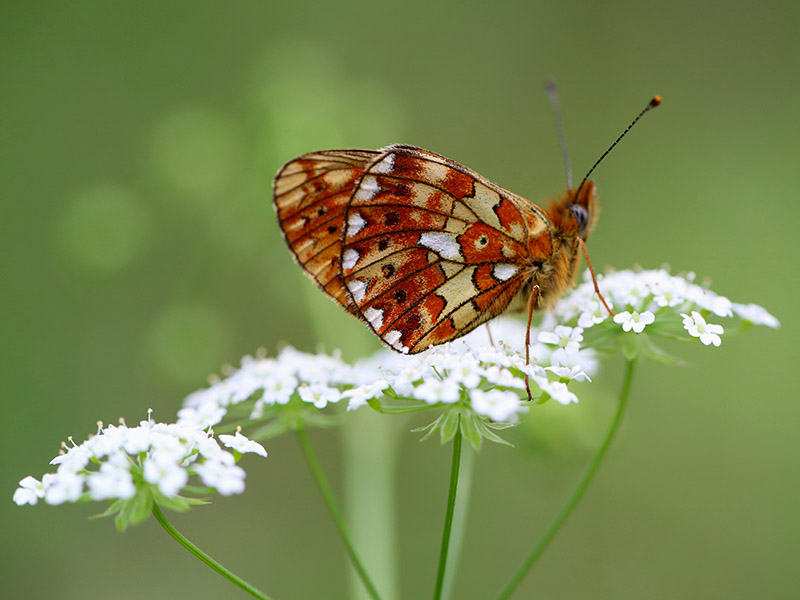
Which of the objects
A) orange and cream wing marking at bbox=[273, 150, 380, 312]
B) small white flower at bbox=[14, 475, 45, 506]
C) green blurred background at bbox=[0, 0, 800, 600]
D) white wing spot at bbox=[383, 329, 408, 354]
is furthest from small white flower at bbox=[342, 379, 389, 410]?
green blurred background at bbox=[0, 0, 800, 600]

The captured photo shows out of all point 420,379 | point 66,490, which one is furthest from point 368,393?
point 66,490

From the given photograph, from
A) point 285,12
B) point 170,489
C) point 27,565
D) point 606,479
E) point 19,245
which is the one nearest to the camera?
point 170,489

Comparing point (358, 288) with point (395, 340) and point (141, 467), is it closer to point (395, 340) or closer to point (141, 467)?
point (395, 340)

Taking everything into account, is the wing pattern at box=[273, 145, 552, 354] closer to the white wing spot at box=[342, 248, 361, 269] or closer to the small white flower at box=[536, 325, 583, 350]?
the white wing spot at box=[342, 248, 361, 269]

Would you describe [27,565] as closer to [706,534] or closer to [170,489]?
[170,489]

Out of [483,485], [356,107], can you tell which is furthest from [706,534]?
[356,107]

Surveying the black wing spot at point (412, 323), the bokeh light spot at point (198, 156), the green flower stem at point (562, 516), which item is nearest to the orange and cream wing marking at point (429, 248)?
the black wing spot at point (412, 323)
